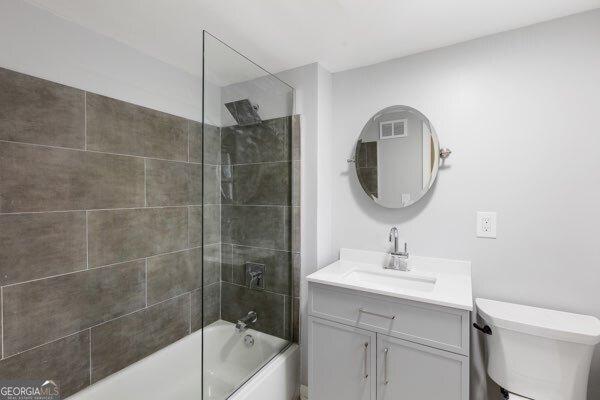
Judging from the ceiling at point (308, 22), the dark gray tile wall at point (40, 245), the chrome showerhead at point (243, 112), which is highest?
the ceiling at point (308, 22)

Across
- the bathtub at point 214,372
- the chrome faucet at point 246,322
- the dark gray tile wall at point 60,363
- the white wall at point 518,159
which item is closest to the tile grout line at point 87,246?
the dark gray tile wall at point 60,363

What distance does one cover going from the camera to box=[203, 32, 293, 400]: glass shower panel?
4.42 ft

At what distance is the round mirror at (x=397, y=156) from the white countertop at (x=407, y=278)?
387mm

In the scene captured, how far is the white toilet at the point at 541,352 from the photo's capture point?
1.16 m

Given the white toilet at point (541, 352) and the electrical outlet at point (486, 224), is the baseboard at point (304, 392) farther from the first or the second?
the electrical outlet at point (486, 224)

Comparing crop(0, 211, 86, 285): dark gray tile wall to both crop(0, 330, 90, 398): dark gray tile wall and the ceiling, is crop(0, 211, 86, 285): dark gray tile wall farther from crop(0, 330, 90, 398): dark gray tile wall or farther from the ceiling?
the ceiling

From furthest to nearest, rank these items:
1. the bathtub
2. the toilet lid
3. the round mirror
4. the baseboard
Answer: the baseboard
the round mirror
the bathtub
the toilet lid

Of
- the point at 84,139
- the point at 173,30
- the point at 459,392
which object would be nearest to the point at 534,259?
the point at 459,392

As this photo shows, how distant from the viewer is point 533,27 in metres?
1.46

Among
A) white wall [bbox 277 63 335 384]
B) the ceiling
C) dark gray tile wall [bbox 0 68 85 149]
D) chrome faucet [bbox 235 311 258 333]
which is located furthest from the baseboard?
the ceiling

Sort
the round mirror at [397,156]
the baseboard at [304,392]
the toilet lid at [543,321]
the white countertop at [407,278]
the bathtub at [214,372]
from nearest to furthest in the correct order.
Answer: the toilet lid at [543,321] → the white countertop at [407,278] → the bathtub at [214,372] → the round mirror at [397,156] → the baseboard at [304,392]

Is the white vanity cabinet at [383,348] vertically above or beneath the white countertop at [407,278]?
beneath

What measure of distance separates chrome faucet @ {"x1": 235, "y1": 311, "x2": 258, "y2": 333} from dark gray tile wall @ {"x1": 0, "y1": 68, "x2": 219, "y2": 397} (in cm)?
18

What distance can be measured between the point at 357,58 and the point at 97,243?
1897mm
